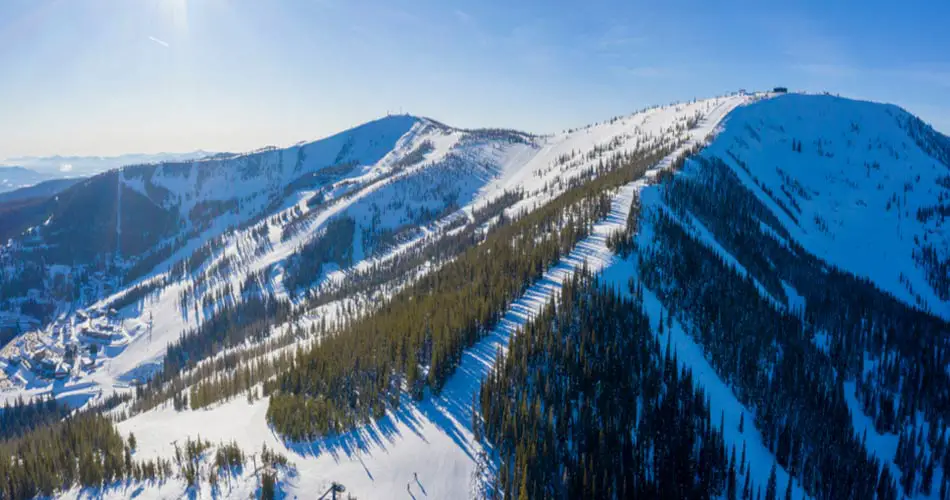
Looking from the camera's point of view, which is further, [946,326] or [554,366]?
[946,326]

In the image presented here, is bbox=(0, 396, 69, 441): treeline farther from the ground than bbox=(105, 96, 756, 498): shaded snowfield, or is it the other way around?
bbox=(105, 96, 756, 498): shaded snowfield

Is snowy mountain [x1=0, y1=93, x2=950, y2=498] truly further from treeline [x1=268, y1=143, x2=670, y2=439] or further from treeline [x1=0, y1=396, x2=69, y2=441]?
treeline [x1=0, y1=396, x2=69, y2=441]

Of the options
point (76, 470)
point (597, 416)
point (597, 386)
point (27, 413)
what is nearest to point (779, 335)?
point (597, 386)

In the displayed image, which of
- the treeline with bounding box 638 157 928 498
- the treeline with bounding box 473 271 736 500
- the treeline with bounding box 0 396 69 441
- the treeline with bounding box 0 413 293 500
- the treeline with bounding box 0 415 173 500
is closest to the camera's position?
the treeline with bounding box 473 271 736 500

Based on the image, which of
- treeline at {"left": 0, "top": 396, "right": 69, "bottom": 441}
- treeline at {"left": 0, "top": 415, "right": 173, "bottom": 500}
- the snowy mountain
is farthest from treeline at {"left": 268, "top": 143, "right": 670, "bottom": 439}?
treeline at {"left": 0, "top": 396, "right": 69, "bottom": 441}

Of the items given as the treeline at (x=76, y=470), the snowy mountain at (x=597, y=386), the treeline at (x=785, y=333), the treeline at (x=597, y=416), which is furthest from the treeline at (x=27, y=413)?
the treeline at (x=785, y=333)

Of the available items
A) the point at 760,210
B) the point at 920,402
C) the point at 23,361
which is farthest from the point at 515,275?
the point at 23,361

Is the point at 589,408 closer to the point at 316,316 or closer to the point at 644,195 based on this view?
the point at 644,195

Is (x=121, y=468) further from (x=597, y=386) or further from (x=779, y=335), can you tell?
(x=779, y=335)
